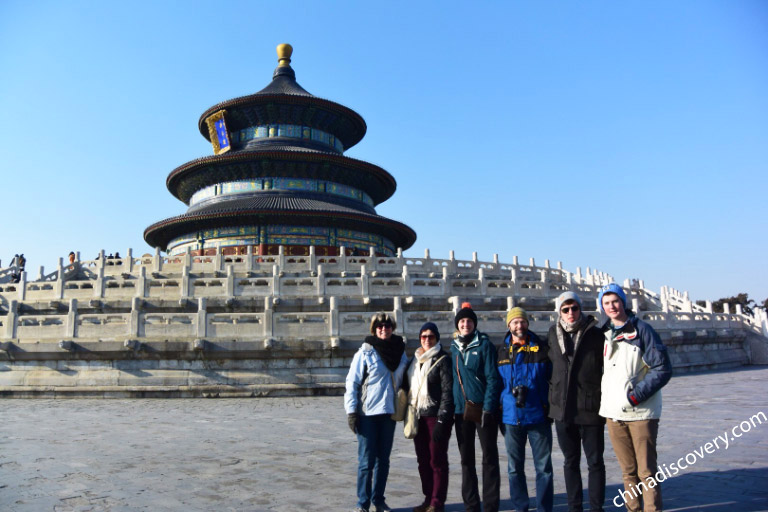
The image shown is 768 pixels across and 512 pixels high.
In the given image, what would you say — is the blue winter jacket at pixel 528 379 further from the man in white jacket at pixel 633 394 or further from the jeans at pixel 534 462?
the man in white jacket at pixel 633 394

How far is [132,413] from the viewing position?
39.3 feet

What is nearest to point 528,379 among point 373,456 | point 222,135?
point 373,456

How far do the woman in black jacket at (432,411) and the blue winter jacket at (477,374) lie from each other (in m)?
0.10

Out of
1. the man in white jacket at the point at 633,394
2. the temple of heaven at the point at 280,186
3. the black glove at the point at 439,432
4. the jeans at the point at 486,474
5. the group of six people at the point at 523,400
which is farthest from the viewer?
the temple of heaven at the point at 280,186

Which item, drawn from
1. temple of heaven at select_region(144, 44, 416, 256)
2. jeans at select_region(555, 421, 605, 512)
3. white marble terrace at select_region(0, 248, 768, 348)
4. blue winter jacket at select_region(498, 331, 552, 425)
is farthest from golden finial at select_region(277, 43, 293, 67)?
jeans at select_region(555, 421, 605, 512)

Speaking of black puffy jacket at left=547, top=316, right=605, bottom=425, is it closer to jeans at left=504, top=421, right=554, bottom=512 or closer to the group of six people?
the group of six people

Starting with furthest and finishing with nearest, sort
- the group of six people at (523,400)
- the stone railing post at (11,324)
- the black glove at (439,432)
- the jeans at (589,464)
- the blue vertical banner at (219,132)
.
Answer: the blue vertical banner at (219,132), the stone railing post at (11,324), the black glove at (439,432), the jeans at (589,464), the group of six people at (523,400)

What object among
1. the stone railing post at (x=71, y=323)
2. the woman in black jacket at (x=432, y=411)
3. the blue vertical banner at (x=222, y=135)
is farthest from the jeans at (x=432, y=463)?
the blue vertical banner at (x=222, y=135)

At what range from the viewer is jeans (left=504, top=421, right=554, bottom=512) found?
5.05 meters

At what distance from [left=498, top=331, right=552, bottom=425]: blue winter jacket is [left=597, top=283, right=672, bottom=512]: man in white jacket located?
509 mm

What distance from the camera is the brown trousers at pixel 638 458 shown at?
4766mm

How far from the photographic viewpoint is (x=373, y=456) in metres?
5.61

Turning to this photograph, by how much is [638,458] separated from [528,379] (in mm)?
1077

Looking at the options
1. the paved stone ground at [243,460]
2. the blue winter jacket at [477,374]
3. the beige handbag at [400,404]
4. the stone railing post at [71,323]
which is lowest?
the paved stone ground at [243,460]
